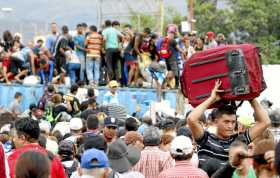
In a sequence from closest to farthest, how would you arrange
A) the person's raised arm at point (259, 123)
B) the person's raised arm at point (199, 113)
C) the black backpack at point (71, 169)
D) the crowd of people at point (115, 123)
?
1. the crowd of people at point (115, 123)
2. the person's raised arm at point (199, 113)
3. the person's raised arm at point (259, 123)
4. the black backpack at point (71, 169)

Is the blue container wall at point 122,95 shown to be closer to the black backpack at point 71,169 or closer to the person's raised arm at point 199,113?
the black backpack at point 71,169

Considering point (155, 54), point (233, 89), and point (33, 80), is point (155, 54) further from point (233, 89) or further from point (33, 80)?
point (233, 89)

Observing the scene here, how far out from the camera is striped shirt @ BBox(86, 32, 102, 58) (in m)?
22.3

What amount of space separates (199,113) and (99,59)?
1397 centimetres

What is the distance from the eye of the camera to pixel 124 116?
57.0ft

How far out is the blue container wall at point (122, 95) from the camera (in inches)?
856

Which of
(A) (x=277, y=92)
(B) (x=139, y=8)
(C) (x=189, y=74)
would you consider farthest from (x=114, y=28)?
(B) (x=139, y=8)

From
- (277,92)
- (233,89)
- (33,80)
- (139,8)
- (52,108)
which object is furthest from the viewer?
(139,8)

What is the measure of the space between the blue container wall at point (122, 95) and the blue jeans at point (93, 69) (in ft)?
2.51

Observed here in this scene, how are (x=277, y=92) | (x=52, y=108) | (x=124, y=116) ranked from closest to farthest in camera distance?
(x=124, y=116), (x=52, y=108), (x=277, y=92)

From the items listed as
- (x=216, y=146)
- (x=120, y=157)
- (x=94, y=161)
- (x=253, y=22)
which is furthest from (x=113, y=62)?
(x=253, y=22)

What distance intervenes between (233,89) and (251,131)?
0.41 m

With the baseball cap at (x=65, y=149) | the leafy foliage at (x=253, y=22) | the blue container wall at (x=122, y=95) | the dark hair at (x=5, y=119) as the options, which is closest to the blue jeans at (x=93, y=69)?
the blue container wall at (x=122, y=95)

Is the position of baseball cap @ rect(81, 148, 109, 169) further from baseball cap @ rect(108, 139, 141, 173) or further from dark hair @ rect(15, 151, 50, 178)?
dark hair @ rect(15, 151, 50, 178)
